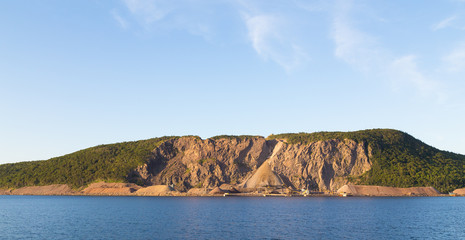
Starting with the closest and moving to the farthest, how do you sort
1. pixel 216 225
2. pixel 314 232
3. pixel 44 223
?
pixel 314 232
pixel 216 225
pixel 44 223

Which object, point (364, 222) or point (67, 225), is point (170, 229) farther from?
point (364, 222)

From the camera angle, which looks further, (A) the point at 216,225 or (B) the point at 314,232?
(A) the point at 216,225

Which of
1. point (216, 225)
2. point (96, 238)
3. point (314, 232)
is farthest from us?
point (216, 225)

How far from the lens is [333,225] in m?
75.8

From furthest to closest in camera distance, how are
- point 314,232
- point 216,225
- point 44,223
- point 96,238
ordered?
1. point 44,223
2. point 216,225
3. point 314,232
4. point 96,238

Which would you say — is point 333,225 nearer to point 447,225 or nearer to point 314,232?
point 314,232

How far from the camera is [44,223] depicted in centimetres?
7956

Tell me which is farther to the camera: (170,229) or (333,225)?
(333,225)

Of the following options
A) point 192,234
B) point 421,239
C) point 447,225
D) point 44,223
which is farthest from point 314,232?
point 44,223

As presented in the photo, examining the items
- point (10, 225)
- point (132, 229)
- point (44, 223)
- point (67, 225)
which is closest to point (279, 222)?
point (132, 229)

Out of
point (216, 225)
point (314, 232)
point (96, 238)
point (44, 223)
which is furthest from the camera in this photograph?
point (44, 223)

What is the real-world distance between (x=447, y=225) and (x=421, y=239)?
2251 centimetres

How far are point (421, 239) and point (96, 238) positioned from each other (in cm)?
5020

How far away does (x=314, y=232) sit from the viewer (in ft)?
216
